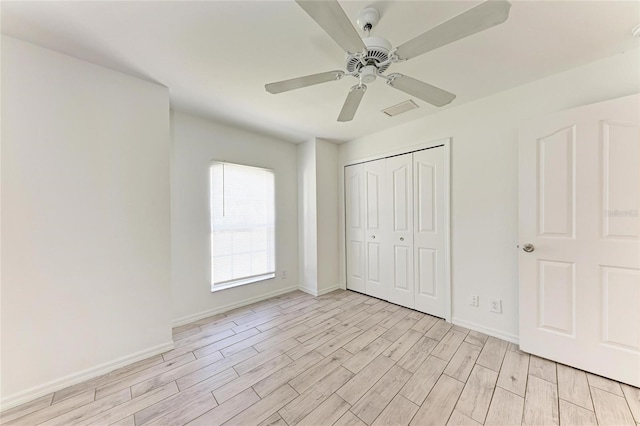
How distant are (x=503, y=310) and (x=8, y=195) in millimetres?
3963

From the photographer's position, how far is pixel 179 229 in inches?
104

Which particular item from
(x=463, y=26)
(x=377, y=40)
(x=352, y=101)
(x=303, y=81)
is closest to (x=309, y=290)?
(x=352, y=101)

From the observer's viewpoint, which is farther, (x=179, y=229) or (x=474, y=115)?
(x=179, y=229)

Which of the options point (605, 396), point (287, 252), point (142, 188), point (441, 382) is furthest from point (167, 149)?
point (605, 396)

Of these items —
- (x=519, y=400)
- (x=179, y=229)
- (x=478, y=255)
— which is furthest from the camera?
(x=179, y=229)

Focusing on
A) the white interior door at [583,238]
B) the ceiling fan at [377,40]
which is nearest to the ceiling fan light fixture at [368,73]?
the ceiling fan at [377,40]

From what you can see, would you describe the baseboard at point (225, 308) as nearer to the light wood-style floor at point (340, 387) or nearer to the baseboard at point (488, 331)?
the light wood-style floor at point (340, 387)

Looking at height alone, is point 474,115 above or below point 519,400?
above

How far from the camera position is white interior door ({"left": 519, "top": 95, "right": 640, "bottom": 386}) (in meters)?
1.62

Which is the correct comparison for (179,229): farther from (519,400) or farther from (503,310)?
(503,310)

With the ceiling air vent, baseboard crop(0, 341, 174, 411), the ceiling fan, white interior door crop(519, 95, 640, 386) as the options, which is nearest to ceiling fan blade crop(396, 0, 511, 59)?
the ceiling fan

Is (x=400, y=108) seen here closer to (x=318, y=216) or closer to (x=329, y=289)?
(x=318, y=216)

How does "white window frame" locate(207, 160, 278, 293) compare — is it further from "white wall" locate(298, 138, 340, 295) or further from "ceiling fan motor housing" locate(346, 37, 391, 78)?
"ceiling fan motor housing" locate(346, 37, 391, 78)

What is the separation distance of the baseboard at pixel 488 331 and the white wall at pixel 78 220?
9.52 ft
